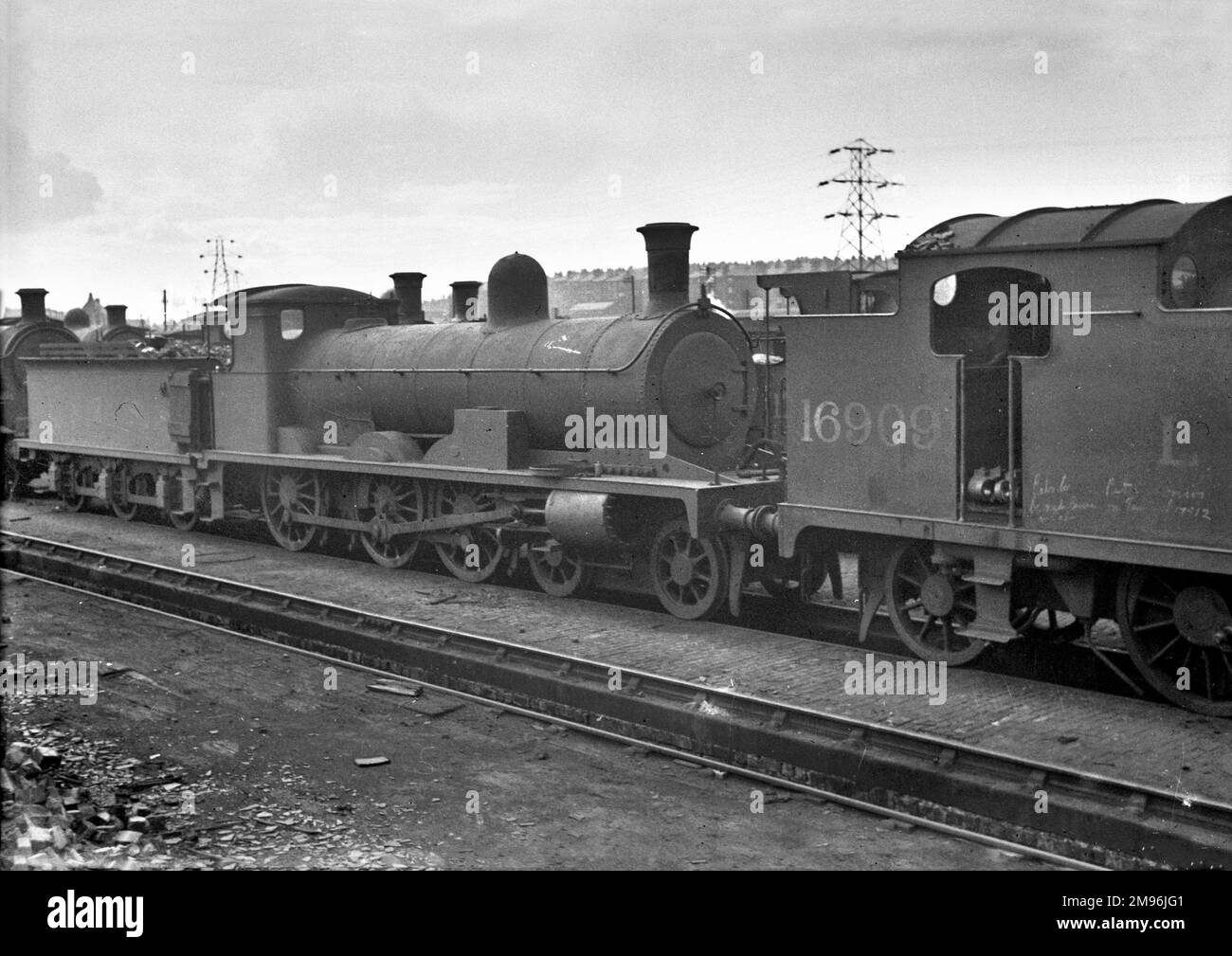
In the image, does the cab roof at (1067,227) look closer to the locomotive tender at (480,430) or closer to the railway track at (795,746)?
the locomotive tender at (480,430)

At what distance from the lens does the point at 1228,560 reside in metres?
6.69

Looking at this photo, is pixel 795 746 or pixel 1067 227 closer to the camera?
pixel 795 746

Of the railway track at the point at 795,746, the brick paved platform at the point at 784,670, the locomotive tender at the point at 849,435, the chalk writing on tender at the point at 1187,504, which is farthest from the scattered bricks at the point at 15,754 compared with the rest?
the chalk writing on tender at the point at 1187,504

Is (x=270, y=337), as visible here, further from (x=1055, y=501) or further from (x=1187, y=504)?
(x=1187, y=504)

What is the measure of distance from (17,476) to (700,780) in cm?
1724

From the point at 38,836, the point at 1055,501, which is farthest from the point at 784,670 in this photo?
the point at 38,836

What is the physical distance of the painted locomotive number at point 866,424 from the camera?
8.16 metres

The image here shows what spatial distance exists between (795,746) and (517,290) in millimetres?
6636

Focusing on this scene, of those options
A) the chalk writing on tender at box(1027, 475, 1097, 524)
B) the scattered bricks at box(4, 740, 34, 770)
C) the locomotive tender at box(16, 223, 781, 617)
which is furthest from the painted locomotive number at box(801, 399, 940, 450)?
the scattered bricks at box(4, 740, 34, 770)

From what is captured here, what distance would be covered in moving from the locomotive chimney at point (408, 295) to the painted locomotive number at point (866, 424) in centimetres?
737

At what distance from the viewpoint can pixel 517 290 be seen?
12586 millimetres
